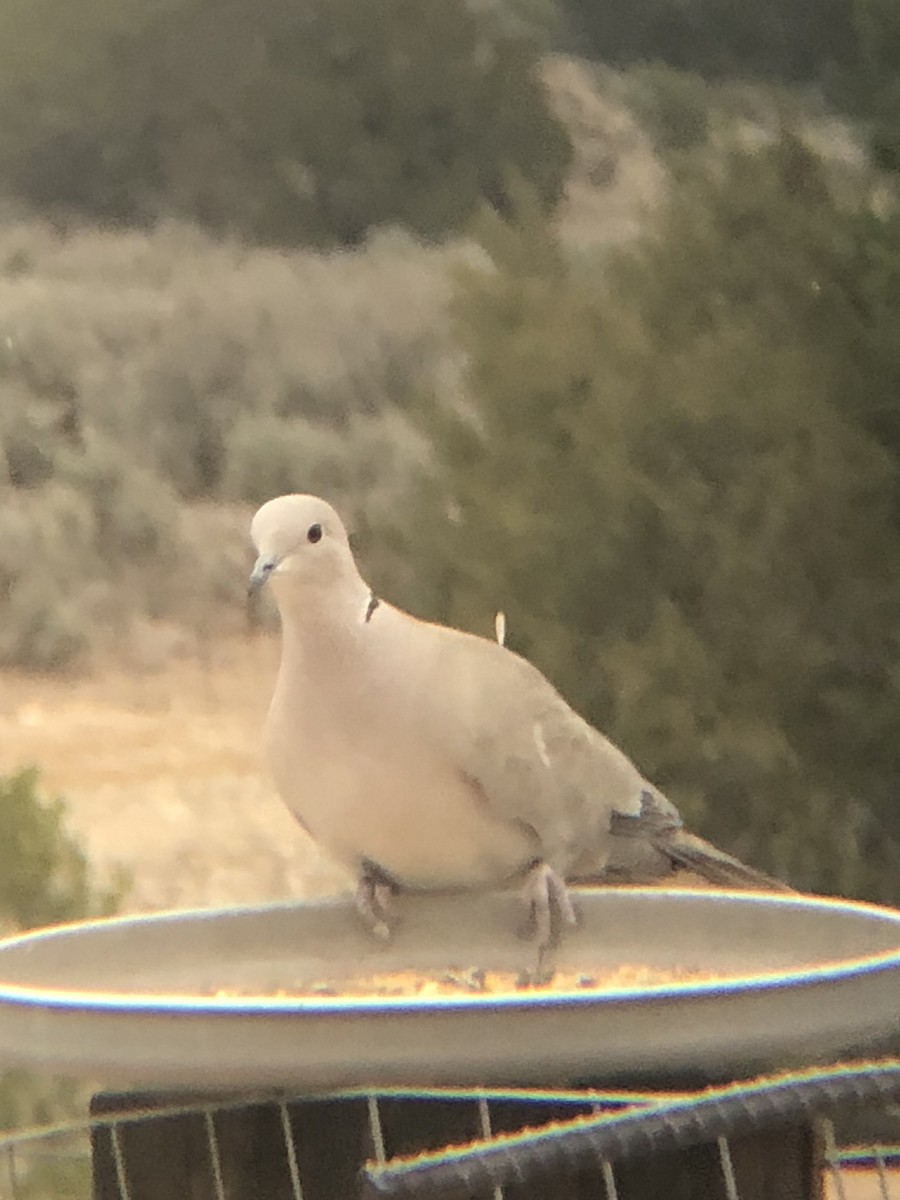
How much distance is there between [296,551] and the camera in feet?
3.09

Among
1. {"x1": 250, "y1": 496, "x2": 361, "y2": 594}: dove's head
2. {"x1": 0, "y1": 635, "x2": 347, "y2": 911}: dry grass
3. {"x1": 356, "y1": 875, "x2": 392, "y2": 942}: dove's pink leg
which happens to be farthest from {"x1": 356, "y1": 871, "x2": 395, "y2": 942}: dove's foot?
{"x1": 0, "y1": 635, "x2": 347, "y2": 911}: dry grass

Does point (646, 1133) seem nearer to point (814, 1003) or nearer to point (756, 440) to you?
point (814, 1003)

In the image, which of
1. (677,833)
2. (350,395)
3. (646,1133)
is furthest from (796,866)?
(646,1133)

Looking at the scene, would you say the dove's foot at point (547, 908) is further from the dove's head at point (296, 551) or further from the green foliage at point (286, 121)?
the green foliage at point (286, 121)

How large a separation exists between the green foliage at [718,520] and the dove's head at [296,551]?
0.50m

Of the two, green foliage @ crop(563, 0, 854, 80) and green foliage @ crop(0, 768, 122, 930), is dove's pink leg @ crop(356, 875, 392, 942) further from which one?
green foliage @ crop(563, 0, 854, 80)

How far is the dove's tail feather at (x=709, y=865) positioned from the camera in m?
1.15

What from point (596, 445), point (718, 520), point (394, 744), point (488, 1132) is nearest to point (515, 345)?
point (596, 445)

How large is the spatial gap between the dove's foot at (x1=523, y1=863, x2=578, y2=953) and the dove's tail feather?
22cm

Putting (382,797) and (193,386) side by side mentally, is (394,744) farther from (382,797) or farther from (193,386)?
(193,386)

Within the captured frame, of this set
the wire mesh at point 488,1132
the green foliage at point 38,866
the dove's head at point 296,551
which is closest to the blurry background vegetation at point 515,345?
the green foliage at point 38,866

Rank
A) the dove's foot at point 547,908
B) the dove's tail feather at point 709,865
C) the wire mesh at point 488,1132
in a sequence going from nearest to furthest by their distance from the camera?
the wire mesh at point 488,1132, the dove's foot at point 547,908, the dove's tail feather at point 709,865

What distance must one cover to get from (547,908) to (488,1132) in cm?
24

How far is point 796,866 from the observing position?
1.44 m
